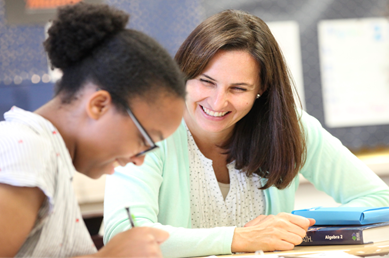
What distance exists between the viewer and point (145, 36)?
28.2 inches

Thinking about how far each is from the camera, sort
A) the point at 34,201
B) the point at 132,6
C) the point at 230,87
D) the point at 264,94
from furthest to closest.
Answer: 1. the point at 132,6
2. the point at 264,94
3. the point at 230,87
4. the point at 34,201

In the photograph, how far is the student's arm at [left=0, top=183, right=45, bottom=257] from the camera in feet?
1.82

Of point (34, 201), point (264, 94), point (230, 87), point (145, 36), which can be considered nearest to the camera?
point (34, 201)

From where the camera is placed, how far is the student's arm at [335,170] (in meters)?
1.38

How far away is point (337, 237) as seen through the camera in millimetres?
947

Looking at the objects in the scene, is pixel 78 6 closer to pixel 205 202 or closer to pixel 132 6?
pixel 205 202

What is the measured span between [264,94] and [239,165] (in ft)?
0.87

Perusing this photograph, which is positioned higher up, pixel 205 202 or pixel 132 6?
pixel 132 6

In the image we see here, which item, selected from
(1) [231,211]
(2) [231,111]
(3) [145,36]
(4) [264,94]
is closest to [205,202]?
(1) [231,211]

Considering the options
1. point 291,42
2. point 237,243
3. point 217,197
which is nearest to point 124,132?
point 237,243

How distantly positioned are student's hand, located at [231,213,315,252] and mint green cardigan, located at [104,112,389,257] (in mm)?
31

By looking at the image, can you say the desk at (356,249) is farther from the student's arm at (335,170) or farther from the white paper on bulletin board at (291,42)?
the white paper on bulletin board at (291,42)

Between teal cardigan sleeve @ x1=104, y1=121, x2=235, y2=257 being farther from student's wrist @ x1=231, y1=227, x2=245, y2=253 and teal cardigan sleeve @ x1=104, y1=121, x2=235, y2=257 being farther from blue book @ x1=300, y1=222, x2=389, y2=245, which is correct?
blue book @ x1=300, y1=222, x2=389, y2=245

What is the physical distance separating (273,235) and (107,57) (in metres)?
0.60
